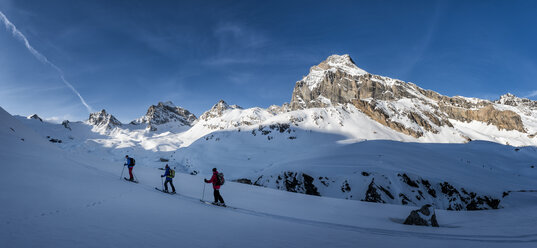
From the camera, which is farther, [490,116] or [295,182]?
[490,116]

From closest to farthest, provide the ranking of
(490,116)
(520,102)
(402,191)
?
(402,191)
(490,116)
(520,102)

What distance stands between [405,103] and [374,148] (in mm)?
121065

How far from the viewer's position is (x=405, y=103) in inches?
5659

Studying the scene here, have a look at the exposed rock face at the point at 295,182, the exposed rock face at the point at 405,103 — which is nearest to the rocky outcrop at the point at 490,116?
the exposed rock face at the point at 405,103

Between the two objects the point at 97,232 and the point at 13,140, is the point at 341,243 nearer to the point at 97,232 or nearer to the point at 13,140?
the point at 97,232

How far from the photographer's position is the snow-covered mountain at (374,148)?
28.9m

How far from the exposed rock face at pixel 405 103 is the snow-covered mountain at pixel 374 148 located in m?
0.70

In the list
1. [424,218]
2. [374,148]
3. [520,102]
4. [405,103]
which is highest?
[520,102]

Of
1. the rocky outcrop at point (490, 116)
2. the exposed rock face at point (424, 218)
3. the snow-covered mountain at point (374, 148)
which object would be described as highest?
the rocky outcrop at point (490, 116)

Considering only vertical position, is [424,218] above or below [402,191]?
below

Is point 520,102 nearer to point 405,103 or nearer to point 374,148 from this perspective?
point 405,103

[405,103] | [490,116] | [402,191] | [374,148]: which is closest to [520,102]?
[490,116]

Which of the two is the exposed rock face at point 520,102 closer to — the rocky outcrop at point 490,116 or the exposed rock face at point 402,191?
the rocky outcrop at point 490,116

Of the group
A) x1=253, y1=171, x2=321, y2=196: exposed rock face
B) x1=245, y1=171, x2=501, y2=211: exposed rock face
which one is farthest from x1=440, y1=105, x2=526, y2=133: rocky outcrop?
x1=253, y1=171, x2=321, y2=196: exposed rock face
